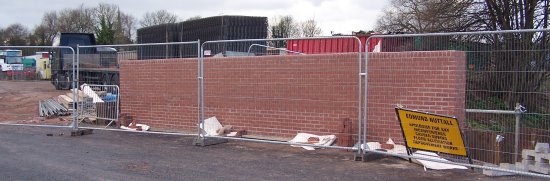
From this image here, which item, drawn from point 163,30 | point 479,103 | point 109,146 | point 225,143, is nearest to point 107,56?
point 109,146

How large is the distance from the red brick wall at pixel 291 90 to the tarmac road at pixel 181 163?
0.66 meters

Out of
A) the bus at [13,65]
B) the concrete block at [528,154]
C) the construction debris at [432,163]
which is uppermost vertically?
the bus at [13,65]

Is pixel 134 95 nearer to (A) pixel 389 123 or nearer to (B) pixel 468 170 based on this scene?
(A) pixel 389 123

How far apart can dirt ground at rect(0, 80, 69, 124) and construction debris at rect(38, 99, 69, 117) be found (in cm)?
28

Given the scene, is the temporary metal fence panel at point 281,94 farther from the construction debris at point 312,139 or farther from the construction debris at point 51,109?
the construction debris at point 51,109

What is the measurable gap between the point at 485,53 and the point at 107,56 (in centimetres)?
970

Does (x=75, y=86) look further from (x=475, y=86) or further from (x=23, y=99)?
(x=475, y=86)

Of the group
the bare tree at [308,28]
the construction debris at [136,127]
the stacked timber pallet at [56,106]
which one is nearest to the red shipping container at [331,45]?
the construction debris at [136,127]

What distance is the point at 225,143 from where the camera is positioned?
10.1 m

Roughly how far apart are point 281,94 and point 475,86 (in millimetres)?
3796

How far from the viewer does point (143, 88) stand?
1230cm

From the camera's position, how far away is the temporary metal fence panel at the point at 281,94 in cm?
906

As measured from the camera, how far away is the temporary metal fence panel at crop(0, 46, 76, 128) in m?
13.9

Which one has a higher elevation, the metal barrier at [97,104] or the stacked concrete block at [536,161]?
the metal barrier at [97,104]
